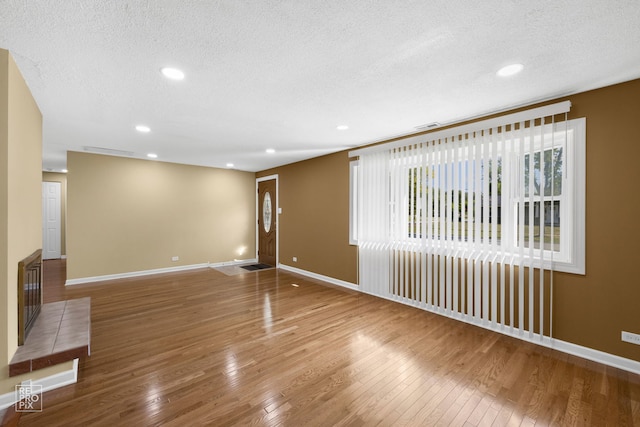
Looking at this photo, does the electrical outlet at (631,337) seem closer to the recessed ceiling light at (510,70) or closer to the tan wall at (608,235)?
the tan wall at (608,235)

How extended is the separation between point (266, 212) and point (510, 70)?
5887 mm

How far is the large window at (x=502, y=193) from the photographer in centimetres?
259

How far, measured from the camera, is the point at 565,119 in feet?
8.52

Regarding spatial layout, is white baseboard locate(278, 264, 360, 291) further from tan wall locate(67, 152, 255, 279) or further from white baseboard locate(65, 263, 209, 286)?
white baseboard locate(65, 263, 209, 286)

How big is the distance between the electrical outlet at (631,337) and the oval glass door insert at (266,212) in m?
6.18

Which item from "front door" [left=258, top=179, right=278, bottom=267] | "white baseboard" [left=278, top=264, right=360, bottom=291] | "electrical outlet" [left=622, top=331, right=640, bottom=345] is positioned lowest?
"white baseboard" [left=278, top=264, right=360, bottom=291]

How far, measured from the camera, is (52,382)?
2.04m

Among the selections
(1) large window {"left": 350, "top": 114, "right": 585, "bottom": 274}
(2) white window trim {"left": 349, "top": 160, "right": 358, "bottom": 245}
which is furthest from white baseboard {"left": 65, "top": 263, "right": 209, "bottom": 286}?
(1) large window {"left": 350, "top": 114, "right": 585, "bottom": 274}

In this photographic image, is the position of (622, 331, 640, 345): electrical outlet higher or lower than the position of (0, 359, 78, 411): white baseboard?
higher

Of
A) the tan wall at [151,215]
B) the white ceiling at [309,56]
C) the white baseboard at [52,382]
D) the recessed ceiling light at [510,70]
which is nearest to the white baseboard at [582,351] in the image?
the white ceiling at [309,56]

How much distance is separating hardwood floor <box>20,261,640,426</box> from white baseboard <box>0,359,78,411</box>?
8 centimetres

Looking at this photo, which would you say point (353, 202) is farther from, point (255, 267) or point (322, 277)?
point (255, 267)

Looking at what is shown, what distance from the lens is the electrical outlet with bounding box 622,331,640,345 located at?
88.4 inches

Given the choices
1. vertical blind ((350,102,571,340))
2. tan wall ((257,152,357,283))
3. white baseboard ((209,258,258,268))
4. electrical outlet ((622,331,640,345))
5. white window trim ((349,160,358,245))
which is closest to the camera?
electrical outlet ((622,331,640,345))
